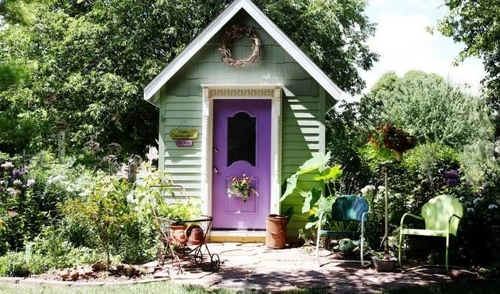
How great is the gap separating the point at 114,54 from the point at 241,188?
363 inches

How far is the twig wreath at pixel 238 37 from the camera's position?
775 centimetres

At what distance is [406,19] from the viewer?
120 ft

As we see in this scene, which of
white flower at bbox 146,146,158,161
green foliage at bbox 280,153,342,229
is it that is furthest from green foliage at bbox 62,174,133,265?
white flower at bbox 146,146,158,161

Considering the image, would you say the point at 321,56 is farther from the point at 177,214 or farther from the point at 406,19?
the point at 406,19

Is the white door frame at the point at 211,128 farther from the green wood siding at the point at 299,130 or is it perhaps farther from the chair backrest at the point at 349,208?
the chair backrest at the point at 349,208

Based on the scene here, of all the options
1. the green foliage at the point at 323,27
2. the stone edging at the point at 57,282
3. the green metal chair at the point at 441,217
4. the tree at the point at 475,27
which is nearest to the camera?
the stone edging at the point at 57,282

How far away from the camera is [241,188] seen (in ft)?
25.2

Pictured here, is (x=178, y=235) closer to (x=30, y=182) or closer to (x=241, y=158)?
(x=241, y=158)

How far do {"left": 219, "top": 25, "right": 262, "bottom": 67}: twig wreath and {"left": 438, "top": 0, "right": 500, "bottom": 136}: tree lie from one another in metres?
8.39

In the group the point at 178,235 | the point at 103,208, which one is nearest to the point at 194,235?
the point at 178,235

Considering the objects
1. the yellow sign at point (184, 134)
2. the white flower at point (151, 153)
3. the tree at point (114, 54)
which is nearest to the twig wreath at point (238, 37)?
the yellow sign at point (184, 134)

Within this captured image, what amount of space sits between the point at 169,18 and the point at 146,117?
3.16m

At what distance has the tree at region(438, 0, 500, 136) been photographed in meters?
13.0

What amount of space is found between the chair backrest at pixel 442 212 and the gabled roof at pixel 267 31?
7.86 feet
